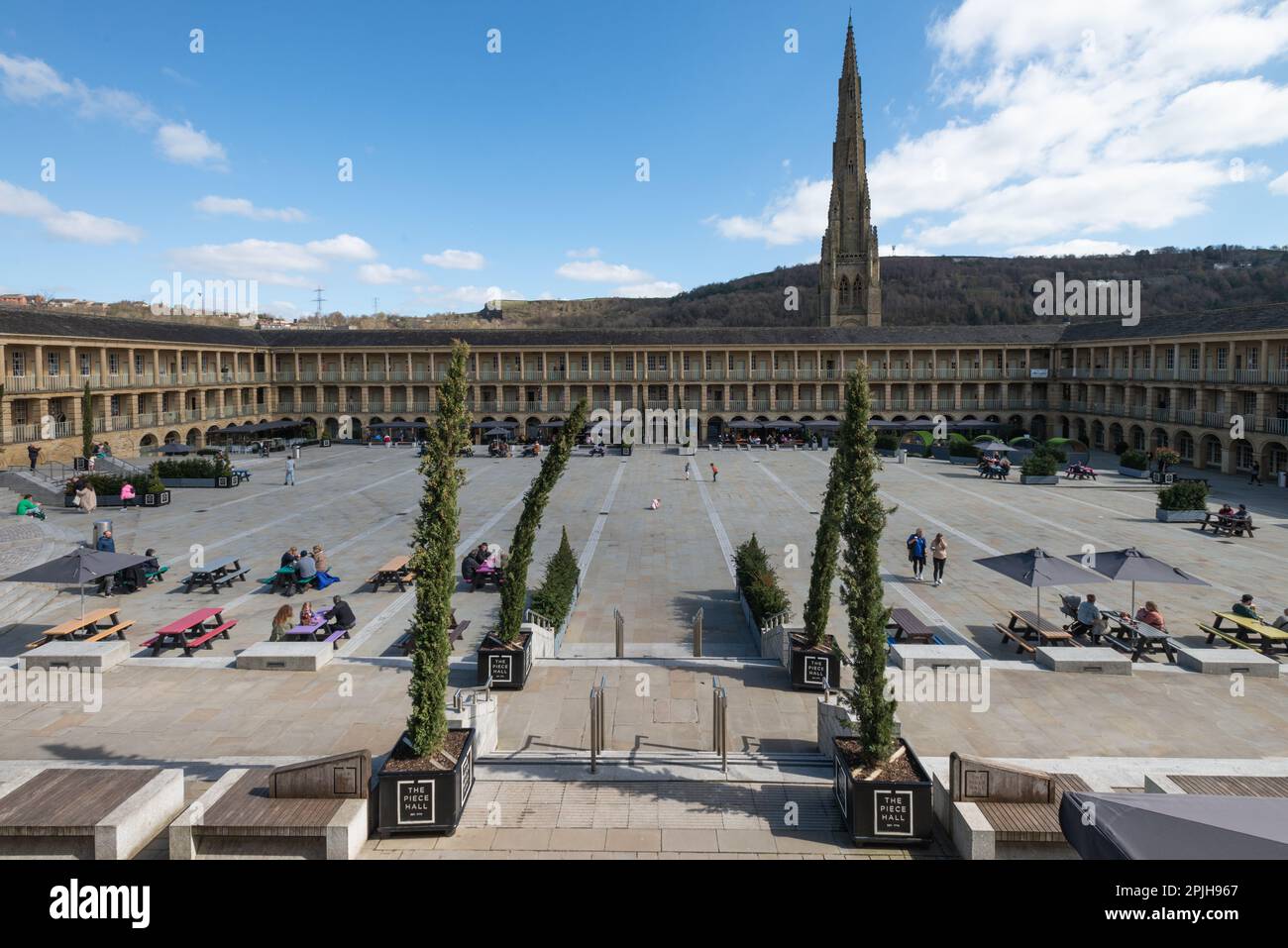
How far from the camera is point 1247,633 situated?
14836mm

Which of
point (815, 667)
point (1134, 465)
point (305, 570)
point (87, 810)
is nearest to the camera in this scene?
point (87, 810)

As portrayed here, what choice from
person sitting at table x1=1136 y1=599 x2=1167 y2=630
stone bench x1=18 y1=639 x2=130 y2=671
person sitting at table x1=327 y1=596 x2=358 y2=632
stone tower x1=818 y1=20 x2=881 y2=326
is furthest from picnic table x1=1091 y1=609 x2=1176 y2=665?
stone tower x1=818 y1=20 x2=881 y2=326

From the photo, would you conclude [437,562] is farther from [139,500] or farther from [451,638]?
[139,500]

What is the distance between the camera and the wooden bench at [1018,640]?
13712 millimetres

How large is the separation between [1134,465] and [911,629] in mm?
33569

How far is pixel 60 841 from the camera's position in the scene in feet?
23.1

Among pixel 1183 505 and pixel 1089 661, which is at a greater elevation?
pixel 1183 505

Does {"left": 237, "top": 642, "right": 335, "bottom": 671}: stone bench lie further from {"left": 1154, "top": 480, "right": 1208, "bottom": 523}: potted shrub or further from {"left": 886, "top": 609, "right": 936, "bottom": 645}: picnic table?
{"left": 1154, "top": 480, "right": 1208, "bottom": 523}: potted shrub

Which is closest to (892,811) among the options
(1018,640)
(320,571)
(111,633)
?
(1018,640)

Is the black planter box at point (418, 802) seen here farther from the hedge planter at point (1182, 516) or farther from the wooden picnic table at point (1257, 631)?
the hedge planter at point (1182, 516)

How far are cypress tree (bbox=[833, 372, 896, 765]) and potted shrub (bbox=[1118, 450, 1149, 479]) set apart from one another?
127 feet

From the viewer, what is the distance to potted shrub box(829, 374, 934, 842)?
7.50m
